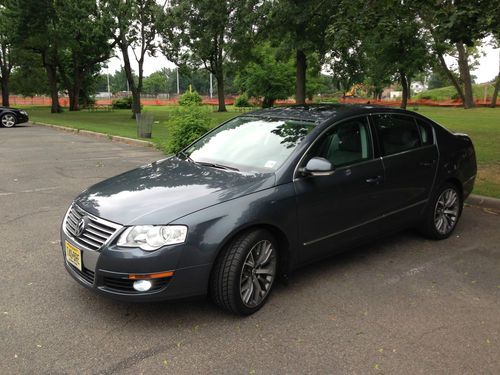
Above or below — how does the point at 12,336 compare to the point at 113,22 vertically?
below

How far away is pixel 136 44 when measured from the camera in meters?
26.4

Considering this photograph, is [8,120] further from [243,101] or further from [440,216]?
[243,101]

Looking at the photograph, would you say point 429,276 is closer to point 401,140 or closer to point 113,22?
point 401,140

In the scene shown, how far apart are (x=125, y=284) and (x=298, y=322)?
4.27ft

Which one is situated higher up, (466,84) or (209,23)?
(209,23)

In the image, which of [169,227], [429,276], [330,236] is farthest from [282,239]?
[429,276]

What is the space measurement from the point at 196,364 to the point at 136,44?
2585 centimetres

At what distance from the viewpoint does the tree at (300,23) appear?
54.6 ft

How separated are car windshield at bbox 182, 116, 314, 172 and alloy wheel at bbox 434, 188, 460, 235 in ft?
6.69

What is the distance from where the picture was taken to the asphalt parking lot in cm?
303

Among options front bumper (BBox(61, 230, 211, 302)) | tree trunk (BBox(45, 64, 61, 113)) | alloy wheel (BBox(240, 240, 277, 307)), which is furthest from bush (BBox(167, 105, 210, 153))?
tree trunk (BBox(45, 64, 61, 113))

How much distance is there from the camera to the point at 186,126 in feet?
37.1

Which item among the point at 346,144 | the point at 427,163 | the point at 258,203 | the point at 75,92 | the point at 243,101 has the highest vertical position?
the point at 75,92

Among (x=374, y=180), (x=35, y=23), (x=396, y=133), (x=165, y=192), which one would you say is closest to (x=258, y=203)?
(x=165, y=192)
